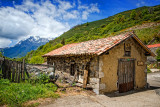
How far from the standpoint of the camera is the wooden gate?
24.3ft

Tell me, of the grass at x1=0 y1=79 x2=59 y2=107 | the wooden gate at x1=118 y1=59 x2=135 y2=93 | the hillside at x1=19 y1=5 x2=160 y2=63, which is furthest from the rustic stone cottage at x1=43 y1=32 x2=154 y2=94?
the hillside at x1=19 y1=5 x2=160 y2=63

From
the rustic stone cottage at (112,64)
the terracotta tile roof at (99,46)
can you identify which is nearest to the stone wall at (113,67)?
the rustic stone cottage at (112,64)

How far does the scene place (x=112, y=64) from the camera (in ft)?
22.7

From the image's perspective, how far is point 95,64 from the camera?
21.7 ft

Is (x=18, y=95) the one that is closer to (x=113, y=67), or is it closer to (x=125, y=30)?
(x=113, y=67)

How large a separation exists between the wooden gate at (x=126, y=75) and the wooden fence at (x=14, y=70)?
20.1 feet

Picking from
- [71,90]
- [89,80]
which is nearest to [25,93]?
[71,90]

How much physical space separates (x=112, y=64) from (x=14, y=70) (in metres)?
6.22

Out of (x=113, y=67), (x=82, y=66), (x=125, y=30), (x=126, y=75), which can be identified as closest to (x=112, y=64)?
(x=113, y=67)

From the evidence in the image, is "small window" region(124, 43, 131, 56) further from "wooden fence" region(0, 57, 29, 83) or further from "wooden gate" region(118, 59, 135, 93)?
"wooden fence" region(0, 57, 29, 83)

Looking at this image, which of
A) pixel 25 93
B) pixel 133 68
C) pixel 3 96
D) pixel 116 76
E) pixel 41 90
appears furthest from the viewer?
pixel 133 68

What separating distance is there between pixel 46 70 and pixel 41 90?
189 centimetres

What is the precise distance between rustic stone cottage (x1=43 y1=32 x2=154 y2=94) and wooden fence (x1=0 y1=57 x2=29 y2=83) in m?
3.25

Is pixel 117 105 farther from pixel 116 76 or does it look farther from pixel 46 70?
pixel 46 70
